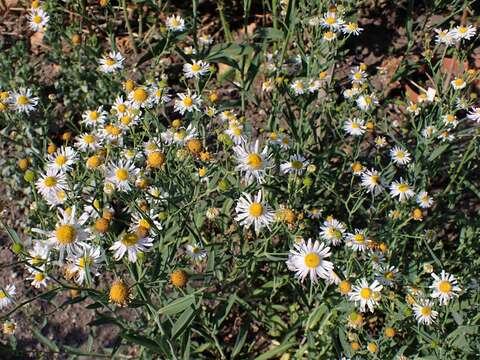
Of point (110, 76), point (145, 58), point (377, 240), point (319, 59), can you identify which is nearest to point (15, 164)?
point (110, 76)

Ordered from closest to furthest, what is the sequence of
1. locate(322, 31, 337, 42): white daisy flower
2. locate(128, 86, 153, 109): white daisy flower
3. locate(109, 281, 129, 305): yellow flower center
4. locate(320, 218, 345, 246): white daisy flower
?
locate(109, 281, 129, 305): yellow flower center → locate(320, 218, 345, 246): white daisy flower → locate(128, 86, 153, 109): white daisy flower → locate(322, 31, 337, 42): white daisy flower

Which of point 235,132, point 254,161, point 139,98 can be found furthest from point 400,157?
point 139,98

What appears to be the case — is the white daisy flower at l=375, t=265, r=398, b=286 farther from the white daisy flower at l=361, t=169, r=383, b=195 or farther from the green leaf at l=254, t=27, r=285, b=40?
the green leaf at l=254, t=27, r=285, b=40

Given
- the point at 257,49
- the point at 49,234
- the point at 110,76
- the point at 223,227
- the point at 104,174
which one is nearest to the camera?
the point at 49,234

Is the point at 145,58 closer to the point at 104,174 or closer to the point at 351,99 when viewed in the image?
the point at 104,174

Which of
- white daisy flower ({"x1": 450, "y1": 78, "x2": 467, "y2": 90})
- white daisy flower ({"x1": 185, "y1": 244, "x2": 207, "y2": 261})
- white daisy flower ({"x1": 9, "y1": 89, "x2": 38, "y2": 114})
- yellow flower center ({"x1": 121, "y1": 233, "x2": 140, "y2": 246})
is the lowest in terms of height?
white daisy flower ({"x1": 185, "y1": 244, "x2": 207, "y2": 261})

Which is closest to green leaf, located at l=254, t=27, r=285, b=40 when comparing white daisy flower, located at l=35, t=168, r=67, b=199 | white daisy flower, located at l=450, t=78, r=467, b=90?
white daisy flower, located at l=450, t=78, r=467, b=90
